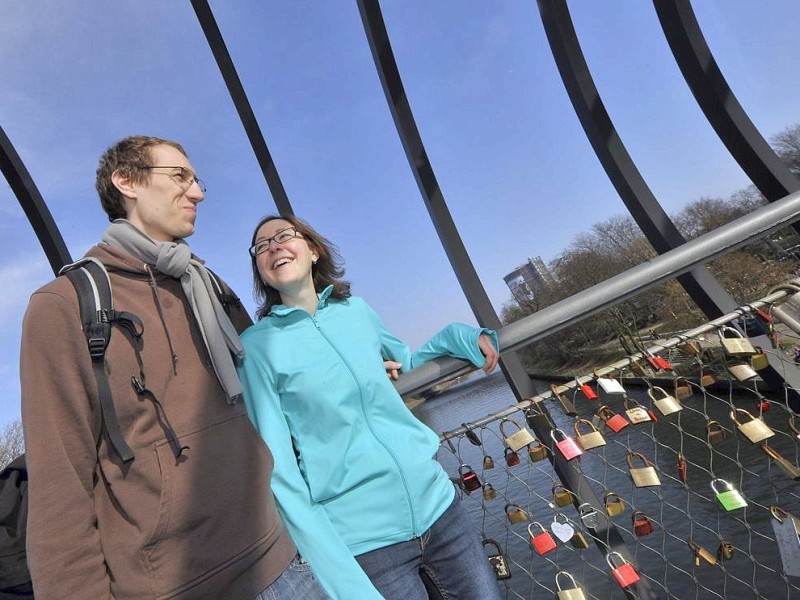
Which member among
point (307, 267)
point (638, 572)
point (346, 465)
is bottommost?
point (638, 572)

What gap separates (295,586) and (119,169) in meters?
1.15

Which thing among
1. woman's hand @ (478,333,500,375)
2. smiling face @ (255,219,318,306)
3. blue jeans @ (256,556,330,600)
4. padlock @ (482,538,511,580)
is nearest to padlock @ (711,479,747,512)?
padlock @ (482,538,511,580)

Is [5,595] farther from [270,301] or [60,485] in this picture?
[270,301]

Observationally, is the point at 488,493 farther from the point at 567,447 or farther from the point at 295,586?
the point at 295,586

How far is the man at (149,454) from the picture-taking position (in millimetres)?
777

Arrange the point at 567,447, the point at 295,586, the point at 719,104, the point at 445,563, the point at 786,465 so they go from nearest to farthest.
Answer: the point at 295,586, the point at 445,563, the point at 786,465, the point at 567,447, the point at 719,104

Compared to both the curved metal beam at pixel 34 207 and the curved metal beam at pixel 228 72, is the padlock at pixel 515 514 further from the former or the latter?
the curved metal beam at pixel 34 207

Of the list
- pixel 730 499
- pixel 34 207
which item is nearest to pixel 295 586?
pixel 730 499

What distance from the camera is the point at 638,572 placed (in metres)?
1.62

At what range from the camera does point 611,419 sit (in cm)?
159

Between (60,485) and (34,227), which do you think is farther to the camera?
(34,227)

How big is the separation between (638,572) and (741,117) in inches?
81.3

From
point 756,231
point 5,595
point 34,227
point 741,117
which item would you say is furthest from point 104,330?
point 741,117

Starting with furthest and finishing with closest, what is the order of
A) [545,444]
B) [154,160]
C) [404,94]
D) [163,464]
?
1. [404,94]
2. [545,444]
3. [154,160]
4. [163,464]
